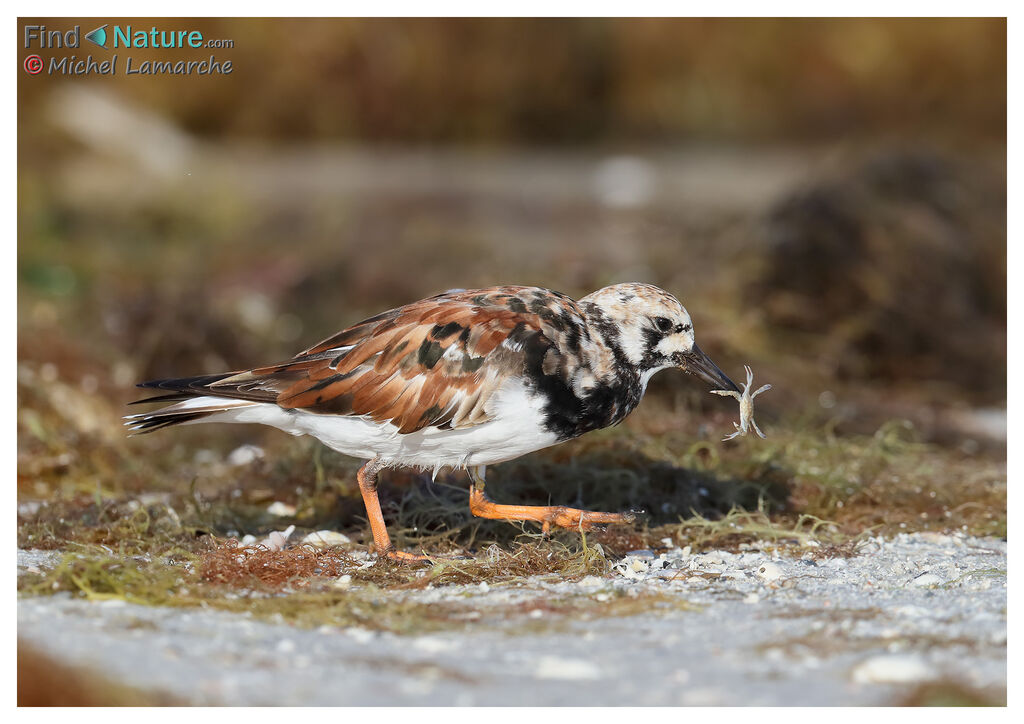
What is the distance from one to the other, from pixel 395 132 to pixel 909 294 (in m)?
7.69

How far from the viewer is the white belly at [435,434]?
436 centimetres

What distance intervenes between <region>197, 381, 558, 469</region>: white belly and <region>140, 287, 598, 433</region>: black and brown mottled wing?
44mm

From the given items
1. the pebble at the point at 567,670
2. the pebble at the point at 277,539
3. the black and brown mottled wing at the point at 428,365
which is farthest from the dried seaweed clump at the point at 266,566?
the pebble at the point at 567,670

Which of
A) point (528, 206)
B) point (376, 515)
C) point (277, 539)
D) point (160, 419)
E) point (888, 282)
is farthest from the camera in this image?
point (528, 206)

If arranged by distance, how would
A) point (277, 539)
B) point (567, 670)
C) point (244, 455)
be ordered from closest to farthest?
point (567, 670)
point (277, 539)
point (244, 455)

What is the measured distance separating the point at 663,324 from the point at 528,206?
9042 mm

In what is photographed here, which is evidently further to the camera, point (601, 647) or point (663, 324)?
point (663, 324)

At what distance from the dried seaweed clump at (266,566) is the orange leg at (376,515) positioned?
6.4 inches

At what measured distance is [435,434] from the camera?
14.6 feet

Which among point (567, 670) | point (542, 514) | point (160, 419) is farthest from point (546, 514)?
point (160, 419)

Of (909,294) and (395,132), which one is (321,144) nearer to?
(395,132)

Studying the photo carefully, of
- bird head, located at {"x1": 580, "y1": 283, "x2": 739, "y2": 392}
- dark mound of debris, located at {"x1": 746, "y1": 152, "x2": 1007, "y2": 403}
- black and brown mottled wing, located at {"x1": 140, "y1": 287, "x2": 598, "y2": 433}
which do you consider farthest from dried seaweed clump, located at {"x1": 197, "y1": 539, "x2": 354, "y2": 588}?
dark mound of debris, located at {"x1": 746, "y1": 152, "x2": 1007, "y2": 403}

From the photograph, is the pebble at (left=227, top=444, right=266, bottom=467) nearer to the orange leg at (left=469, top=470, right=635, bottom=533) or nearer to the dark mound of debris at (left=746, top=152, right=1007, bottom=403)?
the orange leg at (left=469, top=470, right=635, bottom=533)

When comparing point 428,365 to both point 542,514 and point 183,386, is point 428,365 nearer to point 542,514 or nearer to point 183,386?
point 542,514
